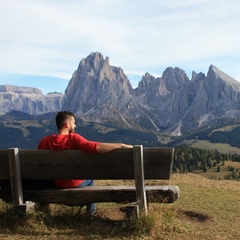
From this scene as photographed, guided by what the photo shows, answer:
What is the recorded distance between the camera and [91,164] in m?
7.35

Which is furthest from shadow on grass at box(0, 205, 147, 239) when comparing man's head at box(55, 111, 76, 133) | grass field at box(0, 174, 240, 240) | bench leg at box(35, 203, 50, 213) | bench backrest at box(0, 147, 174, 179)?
man's head at box(55, 111, 76, 133)

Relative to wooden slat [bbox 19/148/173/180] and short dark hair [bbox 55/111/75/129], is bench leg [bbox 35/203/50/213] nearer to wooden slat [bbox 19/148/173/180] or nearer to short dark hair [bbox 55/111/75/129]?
wooden slat [bbox 19/148/173/180]

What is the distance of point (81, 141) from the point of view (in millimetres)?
7469

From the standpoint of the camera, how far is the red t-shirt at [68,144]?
7275 millimetres

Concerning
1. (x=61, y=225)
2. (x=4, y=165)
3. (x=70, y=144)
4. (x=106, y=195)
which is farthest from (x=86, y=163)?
(x=4, y=165)

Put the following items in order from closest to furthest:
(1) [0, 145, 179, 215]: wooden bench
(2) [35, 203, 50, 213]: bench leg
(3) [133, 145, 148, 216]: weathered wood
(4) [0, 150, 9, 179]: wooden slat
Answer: (3) [133, 145, 148, 216]: weathered wood → (1) [0, 145, 179, 215]: wooden bench → (4) [0, 150, 9, 179]: wooden slat → (2) [35, 203, 50, 213]: bench leg

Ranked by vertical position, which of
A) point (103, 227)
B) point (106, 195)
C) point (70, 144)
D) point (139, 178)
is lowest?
point (103, 227)

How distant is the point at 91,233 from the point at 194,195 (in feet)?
28.4

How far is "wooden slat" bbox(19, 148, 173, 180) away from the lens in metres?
7.15

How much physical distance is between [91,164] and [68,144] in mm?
778

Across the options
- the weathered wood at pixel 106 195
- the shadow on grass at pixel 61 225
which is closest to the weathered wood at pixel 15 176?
the shadow on grass at pixel 61 225

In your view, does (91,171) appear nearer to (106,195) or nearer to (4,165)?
(106,195)

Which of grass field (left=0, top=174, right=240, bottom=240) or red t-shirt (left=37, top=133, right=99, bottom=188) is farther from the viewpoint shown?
red t-shirt (left=37, top=133, right=99, bottom=188)

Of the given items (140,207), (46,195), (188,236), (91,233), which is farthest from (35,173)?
(188,236)
